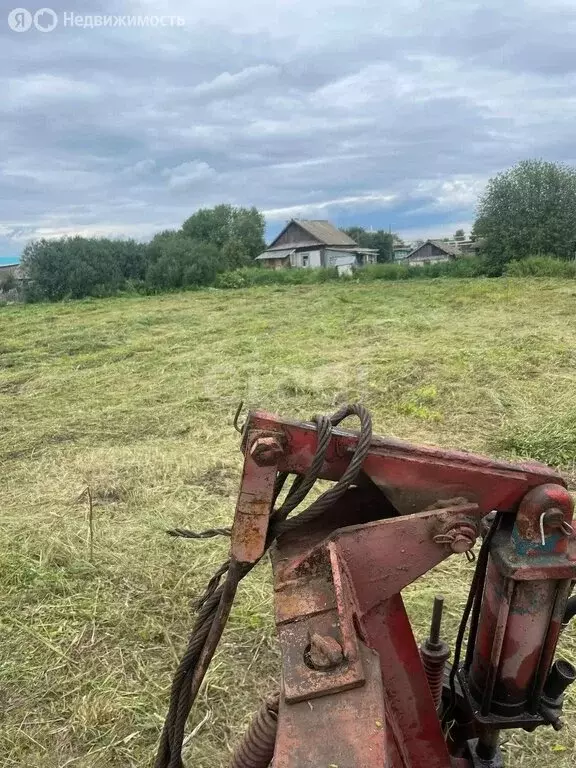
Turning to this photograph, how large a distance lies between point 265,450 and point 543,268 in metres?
25.0

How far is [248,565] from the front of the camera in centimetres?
149

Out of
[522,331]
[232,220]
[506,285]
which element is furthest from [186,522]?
[232,220]

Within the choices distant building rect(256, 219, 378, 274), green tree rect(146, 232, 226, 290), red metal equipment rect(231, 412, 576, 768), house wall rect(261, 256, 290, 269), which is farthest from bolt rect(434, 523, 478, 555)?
house wall rect(261, 256, 290, 269)

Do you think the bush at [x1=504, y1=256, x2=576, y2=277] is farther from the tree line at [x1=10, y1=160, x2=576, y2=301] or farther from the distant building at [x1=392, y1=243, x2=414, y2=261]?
the distant building at [x1=392, y1=243, x2=414, y2=261]

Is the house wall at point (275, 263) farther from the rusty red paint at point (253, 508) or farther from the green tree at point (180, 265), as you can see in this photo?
the rusty red paint at point (253, 508)

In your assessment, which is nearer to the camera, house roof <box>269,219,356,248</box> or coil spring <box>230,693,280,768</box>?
coil spring <box>230,693,280,768</box>

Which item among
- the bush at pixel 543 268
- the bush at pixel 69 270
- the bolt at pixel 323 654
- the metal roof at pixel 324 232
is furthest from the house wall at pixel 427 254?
the bolt at pixel 323 654

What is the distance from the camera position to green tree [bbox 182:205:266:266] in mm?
53556

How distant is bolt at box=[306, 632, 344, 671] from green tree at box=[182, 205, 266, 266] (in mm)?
51817

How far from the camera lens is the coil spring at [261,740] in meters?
1.51

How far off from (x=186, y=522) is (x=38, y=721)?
66.0 inches

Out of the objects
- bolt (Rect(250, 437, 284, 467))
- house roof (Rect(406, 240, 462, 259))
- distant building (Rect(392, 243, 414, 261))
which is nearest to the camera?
bolt (Rect(250, 437, 284, 467))

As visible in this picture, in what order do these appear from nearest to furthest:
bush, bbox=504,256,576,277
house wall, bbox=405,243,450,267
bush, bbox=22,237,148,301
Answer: bush, bbox=504,256,576,277
bush, bbox=22,237,148,301
house wall, bbox=405,243,450,267

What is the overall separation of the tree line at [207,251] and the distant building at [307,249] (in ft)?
47.6
